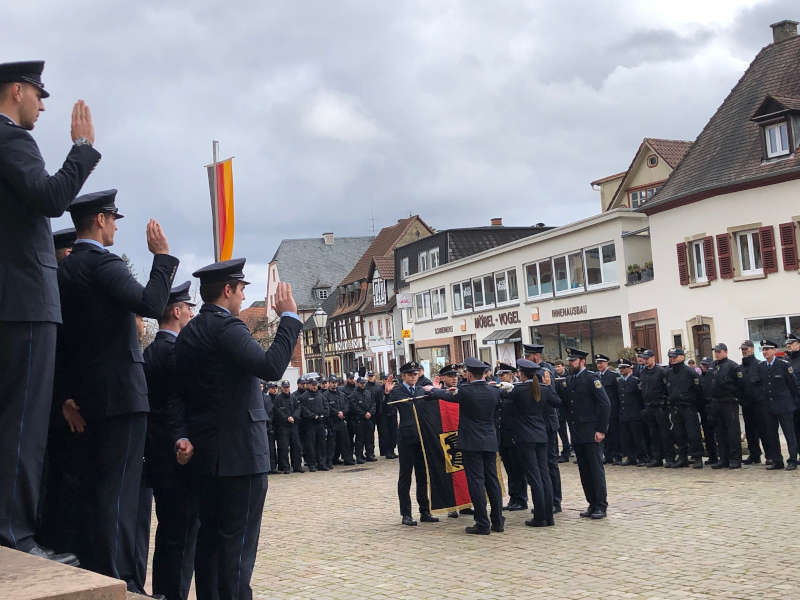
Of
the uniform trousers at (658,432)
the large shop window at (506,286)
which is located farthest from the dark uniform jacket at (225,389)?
the large shop window at (506,286)

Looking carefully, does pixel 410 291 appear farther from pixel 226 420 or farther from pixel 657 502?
pixel 226 420

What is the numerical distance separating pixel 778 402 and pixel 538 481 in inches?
244

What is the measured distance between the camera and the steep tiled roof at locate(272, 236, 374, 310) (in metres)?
88.7

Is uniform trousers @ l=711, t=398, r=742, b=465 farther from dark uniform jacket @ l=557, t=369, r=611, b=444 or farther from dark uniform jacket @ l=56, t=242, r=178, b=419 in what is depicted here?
dark uniform jacket @ l=56, t=242, r=178, b=419

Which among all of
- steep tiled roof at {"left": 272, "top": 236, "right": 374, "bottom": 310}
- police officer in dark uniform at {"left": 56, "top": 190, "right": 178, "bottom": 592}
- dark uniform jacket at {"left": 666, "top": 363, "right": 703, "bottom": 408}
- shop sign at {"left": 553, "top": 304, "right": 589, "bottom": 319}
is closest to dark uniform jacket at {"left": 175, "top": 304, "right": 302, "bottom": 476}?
police officer in dark uniform at {"left": 56, "top": 190, "right": 178, "bottom": 592}

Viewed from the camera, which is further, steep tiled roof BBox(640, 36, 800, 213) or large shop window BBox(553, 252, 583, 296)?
large shop window BBox(553, 252, 583, 296)

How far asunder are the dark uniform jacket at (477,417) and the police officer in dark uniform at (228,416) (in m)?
6.41

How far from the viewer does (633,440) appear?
59.9 ft

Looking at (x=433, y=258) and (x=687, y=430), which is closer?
(x=687, y=430)

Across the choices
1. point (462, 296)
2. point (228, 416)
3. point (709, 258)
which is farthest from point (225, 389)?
point (462, 296)

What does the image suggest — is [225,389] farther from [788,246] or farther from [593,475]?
[788,246]

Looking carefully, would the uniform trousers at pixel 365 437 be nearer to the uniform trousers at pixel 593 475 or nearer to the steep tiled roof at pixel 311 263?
the uniform trousers at pixel 593 475

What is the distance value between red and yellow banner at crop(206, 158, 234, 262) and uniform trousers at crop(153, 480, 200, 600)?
7.69 m

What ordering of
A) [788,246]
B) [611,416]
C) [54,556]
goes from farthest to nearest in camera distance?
[788,246] < [611,416] < [54,556]
